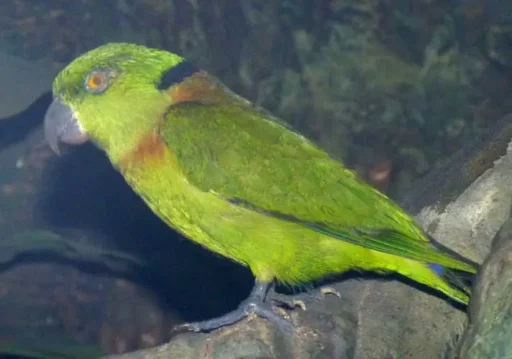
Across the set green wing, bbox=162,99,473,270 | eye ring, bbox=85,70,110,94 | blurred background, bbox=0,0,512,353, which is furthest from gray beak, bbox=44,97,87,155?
blurred background, bbox=0,0,512,353

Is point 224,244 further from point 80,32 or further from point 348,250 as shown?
point 80,32

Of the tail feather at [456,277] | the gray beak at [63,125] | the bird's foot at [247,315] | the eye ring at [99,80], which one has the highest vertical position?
the eye ring at [99,80]

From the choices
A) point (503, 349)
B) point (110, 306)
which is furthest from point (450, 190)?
point (110, 306)

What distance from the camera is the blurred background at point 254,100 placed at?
4039 millimetres

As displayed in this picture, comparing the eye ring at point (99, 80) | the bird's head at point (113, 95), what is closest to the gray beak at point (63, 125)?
the bird's head at point (113, 95)

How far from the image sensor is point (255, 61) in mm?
4473

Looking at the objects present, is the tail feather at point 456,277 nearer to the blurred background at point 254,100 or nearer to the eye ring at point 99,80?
the eye ring at point 99,80

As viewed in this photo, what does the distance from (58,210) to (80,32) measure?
1.43 meters

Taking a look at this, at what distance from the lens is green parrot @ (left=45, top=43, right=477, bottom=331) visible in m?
2.37

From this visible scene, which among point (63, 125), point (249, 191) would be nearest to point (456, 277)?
point (249, 191)

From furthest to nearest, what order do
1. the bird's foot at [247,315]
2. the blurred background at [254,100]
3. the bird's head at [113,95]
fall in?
the blurred background at [254,100] → the bird's head at [113,95] → the bird's foot at [247,315]

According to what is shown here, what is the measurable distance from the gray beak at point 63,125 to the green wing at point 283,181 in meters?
0.42

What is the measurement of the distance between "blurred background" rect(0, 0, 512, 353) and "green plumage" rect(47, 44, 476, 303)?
57.4 inches

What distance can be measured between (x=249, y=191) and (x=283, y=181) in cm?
14
